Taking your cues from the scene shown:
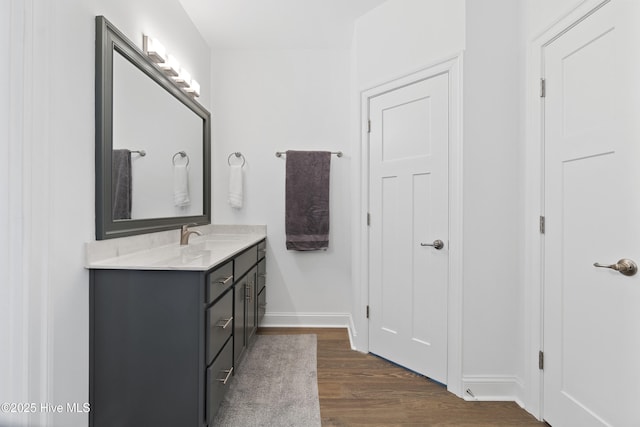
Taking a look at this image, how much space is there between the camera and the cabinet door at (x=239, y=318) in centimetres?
184

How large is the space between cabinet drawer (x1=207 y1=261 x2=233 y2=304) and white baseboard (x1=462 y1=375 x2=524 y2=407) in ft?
4.85

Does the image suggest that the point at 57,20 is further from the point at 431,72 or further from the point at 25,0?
the point at 431,72

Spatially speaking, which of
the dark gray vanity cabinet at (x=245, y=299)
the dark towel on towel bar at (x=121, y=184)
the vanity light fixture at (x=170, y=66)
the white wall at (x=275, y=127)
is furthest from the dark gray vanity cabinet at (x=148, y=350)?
the white wall at (x=275, y=127)

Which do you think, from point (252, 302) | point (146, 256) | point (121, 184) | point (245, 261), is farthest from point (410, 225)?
point (121, 184)

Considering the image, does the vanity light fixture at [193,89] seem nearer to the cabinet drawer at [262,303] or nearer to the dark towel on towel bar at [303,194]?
the dark towel on towel bar at [303,194]

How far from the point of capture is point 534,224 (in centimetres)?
175

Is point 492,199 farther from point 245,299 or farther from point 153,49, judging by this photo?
point 153,49

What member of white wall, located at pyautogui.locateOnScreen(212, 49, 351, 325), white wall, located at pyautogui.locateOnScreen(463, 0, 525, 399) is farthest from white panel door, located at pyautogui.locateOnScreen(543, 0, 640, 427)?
white wall, located at pyautogui.locateOnScreen(212, 49, 351, 325)

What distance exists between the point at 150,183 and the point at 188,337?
102 centimetres

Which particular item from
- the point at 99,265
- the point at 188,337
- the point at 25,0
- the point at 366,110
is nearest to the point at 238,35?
the point at 366,110

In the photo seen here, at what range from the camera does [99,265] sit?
1424 mm

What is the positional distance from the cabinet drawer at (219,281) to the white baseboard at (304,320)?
4.74 ft

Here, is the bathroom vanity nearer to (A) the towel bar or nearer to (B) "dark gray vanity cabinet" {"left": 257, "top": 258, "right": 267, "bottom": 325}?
(B) "dark gray vanity cabinet" {"left": 257, "top": 258, "right": 267, "bottom": 325}

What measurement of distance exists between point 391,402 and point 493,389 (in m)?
0.59
